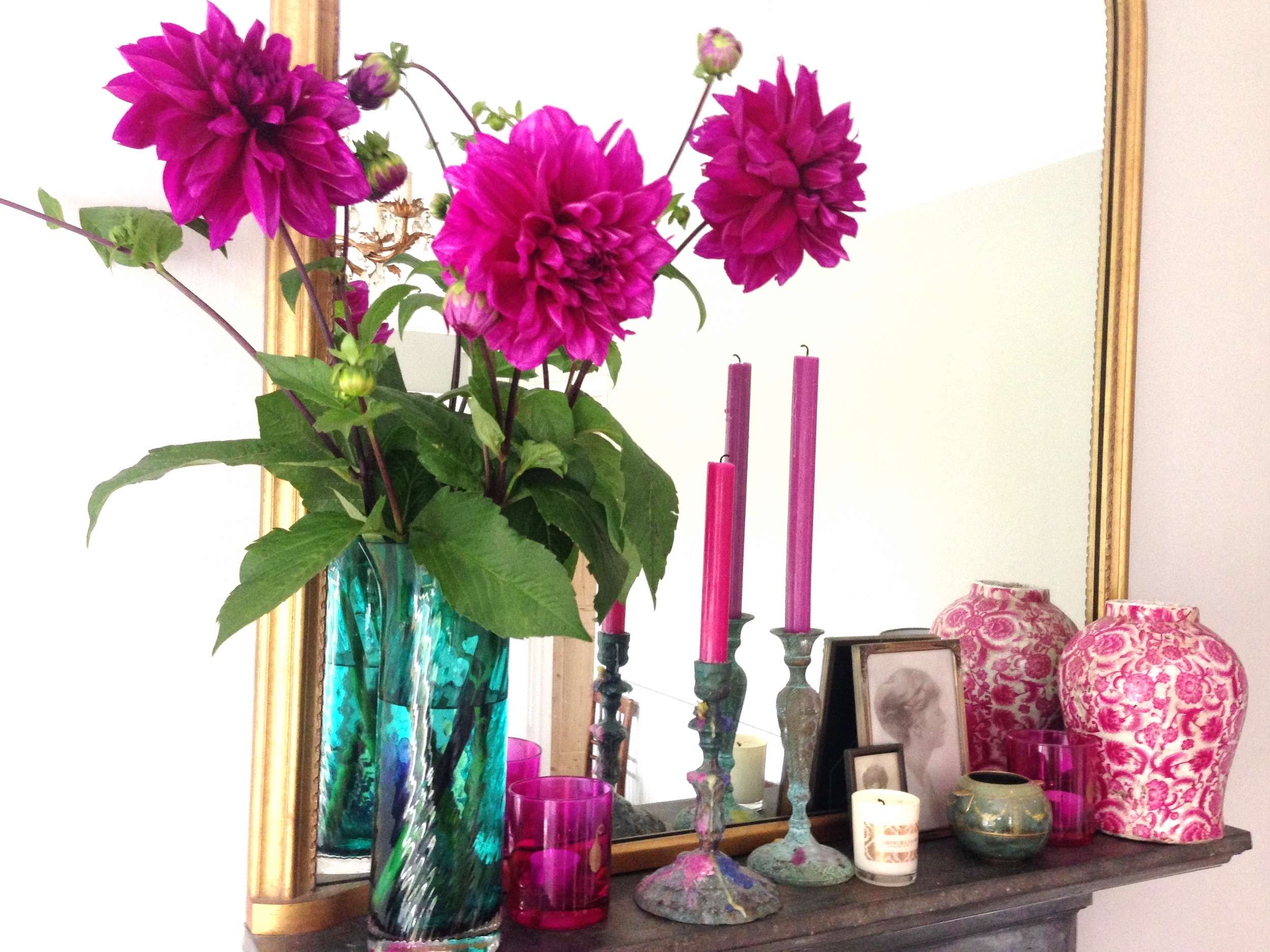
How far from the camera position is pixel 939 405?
1.09 m

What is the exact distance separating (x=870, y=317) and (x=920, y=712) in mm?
381

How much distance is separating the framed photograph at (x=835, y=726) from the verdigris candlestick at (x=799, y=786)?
0.16 ft

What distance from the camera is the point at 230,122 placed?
51 cm

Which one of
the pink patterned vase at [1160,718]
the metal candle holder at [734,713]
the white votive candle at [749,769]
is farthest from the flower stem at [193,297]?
the pink patterned vase at [1160,718]

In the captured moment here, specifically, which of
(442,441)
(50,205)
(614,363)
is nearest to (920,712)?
(614,363)

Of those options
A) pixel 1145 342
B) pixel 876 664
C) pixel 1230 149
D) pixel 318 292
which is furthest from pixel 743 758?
pixel 1230 149

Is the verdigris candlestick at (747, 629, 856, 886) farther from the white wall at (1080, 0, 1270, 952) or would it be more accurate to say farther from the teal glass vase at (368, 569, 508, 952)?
the white wall at (1080, 0, 1270, 952)

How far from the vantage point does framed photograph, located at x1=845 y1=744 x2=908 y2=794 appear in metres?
0.89

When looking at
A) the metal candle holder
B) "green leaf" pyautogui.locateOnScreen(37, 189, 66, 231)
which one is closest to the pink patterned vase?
the metal candle holder

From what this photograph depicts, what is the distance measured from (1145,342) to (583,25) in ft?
2.45

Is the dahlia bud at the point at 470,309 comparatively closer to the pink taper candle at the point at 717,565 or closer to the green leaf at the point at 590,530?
the green leaf at the point at 590,530

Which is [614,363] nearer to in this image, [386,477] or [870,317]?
[386,477]

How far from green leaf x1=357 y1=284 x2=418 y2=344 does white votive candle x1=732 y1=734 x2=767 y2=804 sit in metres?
0.50

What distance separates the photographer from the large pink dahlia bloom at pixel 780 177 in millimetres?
589
